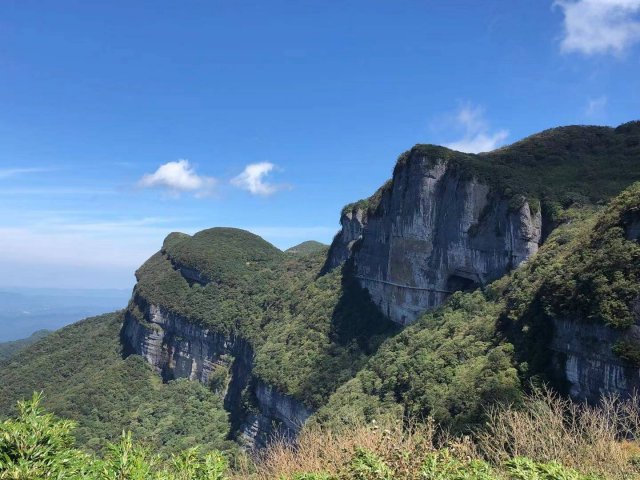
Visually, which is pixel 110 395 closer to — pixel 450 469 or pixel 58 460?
pixel 58 460

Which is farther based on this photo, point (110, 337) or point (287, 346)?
point (110, 337)

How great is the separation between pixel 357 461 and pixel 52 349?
122922mm

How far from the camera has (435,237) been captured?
55.6 meters

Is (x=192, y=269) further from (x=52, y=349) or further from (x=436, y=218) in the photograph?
(x=436, y=218)

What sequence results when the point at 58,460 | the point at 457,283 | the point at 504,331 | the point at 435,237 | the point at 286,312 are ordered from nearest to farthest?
the point at 58,460 < the point at 504,331 < the point at 457,283 < the point at 435,237 < the point at 286,312

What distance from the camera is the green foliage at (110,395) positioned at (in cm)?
7188

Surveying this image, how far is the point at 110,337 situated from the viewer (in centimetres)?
11825

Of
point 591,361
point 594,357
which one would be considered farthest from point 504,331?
point 594,357

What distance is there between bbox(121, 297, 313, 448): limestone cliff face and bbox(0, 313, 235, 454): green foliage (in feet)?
8.11

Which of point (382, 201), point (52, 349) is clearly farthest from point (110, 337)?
point (382, 201)

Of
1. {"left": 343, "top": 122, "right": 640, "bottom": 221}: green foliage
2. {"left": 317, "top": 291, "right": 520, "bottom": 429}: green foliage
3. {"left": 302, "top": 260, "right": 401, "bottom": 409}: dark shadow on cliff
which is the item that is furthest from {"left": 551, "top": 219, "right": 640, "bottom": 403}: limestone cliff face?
{"left": 302, "top": 260, "right": 401, "bottom": 409}: dark shadow on cliff

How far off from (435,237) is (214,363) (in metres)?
54.4

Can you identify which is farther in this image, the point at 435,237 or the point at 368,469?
the point at 435,237

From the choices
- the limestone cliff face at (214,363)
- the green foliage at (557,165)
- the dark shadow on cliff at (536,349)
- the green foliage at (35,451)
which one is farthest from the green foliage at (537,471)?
the limestone cliff face at (214,363)
